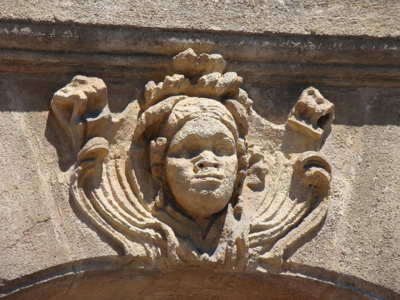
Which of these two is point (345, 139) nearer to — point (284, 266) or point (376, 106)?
point (376, 106)

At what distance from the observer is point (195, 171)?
4.26 metres

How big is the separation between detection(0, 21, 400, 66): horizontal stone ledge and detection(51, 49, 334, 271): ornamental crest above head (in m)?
0.10

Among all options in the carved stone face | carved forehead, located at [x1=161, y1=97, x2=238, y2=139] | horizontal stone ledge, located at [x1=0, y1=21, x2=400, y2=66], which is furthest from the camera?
horizontal stone ledge, located at [x1=0, y1=21, x2=400, y2=66]

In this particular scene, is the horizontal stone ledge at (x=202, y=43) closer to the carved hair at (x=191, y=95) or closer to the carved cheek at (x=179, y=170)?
the carved hair at (x=191, y=95)

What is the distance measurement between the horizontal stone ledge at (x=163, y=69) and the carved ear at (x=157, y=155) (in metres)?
0.34

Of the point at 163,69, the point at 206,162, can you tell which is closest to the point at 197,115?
the point at 206,162

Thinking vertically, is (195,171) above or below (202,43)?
below

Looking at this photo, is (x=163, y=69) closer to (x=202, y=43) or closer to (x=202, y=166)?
(x=202, y=43)

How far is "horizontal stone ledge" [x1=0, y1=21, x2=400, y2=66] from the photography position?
14.7 ft

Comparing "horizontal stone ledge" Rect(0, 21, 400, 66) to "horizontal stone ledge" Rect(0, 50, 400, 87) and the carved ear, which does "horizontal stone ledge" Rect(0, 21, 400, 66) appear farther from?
the carved ear

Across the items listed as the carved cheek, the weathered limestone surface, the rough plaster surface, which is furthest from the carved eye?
the rough plaster surface

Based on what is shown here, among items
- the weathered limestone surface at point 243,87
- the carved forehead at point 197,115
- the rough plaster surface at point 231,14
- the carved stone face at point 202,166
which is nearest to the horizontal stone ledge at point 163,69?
the weathered limestone surface at point 243,87

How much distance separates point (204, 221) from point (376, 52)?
102cm

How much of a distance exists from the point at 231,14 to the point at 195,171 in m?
0.76
